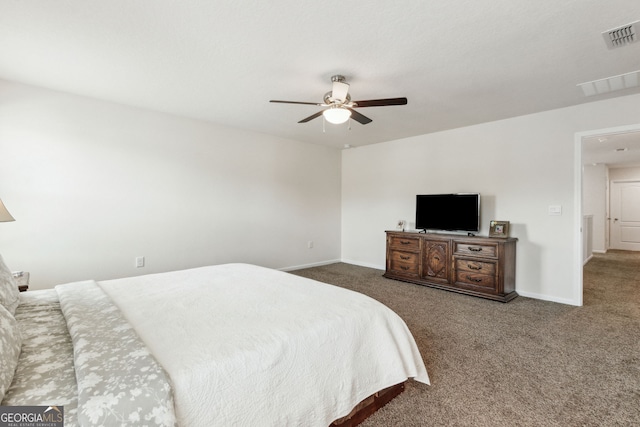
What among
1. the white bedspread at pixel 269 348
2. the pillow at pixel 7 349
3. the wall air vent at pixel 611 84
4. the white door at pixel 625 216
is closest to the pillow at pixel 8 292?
the pillow at pixel 7 349

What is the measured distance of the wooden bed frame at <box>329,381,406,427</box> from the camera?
1493 millimetres

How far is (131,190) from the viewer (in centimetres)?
357

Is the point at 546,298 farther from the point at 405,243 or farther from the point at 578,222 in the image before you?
the point at 405,243

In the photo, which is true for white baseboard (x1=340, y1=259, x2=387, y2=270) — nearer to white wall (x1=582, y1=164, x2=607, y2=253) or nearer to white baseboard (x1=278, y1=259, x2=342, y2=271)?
white baseboard (x1=278, y1=259, x2=342, y2=271)

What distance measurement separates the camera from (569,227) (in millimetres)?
3551

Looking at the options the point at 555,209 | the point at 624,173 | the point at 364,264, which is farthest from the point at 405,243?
the point at 624,173

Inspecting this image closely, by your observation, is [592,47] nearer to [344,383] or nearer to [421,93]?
[421,93]

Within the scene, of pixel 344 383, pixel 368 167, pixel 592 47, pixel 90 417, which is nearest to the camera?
pixel 90 417

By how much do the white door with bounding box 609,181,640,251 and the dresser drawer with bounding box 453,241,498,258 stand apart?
7.25 m

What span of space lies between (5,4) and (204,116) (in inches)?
85.3

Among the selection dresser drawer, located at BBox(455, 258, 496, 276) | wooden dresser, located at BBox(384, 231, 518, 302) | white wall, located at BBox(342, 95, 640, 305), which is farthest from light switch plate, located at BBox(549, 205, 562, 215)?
dresser drawer, located at BBox(455, 258, 496, 276)

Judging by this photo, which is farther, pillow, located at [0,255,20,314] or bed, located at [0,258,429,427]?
pillow, located at [0,255,20,314]

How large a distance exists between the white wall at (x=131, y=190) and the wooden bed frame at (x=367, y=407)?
319cm

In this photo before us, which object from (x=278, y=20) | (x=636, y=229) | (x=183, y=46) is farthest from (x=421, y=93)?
(x=636, y=229)
